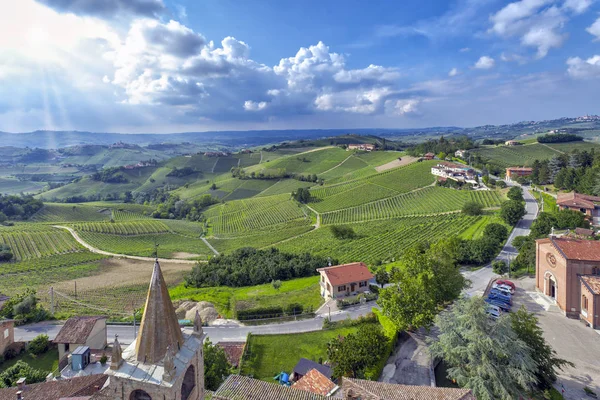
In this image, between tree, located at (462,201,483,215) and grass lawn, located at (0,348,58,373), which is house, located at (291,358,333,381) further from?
tree, located at (462,201,483,215)

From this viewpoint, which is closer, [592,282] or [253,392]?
[253,392]

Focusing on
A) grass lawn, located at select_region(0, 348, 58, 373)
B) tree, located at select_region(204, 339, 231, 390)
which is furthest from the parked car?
grass lawn, located at select_region(0, 348, 58, 373)

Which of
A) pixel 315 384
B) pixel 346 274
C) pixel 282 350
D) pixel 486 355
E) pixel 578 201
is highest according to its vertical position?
pixel 578 201

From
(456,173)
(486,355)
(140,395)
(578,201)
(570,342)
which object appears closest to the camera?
(140,395)

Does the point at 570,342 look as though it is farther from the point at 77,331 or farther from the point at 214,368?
the point at 77,331

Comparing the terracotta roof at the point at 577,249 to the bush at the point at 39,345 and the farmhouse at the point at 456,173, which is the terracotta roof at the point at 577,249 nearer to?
the bush at the point at 39,345

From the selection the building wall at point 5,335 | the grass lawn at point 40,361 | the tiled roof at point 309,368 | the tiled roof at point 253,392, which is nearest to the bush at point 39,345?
the grass lawn at point 40,361

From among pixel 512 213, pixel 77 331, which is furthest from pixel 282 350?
pixel 512 213
